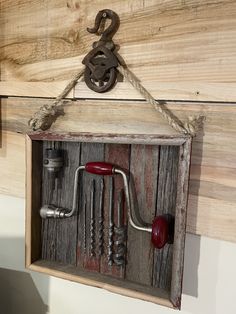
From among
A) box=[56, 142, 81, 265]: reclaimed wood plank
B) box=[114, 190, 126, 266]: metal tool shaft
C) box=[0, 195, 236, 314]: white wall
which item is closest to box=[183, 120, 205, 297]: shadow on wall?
box=[0, 195, 236, 314]: white wall

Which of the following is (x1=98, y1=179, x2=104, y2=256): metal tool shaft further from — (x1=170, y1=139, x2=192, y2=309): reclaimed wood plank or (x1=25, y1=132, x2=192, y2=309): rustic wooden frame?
(x1=170, y1=139, x2=192, y2=309): reclaimed wood plank

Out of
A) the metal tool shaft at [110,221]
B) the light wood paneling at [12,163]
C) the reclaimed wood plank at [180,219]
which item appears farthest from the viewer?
the light wood paneling at [12,163]

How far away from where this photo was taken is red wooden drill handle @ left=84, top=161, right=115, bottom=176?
67 cm

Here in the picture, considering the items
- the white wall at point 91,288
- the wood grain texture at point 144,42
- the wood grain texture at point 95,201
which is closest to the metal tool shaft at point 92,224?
the wood grain texture at point 95,201

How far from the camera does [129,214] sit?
0.67 metres

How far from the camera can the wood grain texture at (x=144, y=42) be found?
2.02ft

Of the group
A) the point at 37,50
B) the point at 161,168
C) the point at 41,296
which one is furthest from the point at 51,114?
the point at 41,296

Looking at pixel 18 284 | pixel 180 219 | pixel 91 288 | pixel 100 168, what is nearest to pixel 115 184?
pixel 100 168

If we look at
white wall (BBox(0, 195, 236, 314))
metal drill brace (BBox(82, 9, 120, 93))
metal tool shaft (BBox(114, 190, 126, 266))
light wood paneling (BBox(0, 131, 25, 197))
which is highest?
metal drill brace (BBox(82, 9, 120, 93))

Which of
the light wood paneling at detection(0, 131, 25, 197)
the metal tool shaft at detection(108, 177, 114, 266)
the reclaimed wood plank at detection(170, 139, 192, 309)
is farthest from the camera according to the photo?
the light wood paneling at detection(0, 131, 25, 197)

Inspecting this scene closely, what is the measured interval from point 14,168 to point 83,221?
24cm

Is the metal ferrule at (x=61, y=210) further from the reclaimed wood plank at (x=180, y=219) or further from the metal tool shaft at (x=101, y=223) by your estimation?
the reclaimed wood plank at (x=180, y=219)

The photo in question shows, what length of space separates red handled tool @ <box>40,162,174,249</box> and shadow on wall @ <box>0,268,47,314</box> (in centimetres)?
25

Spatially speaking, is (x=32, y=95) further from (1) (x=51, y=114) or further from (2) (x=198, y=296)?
(2) (x=198, y=296)
